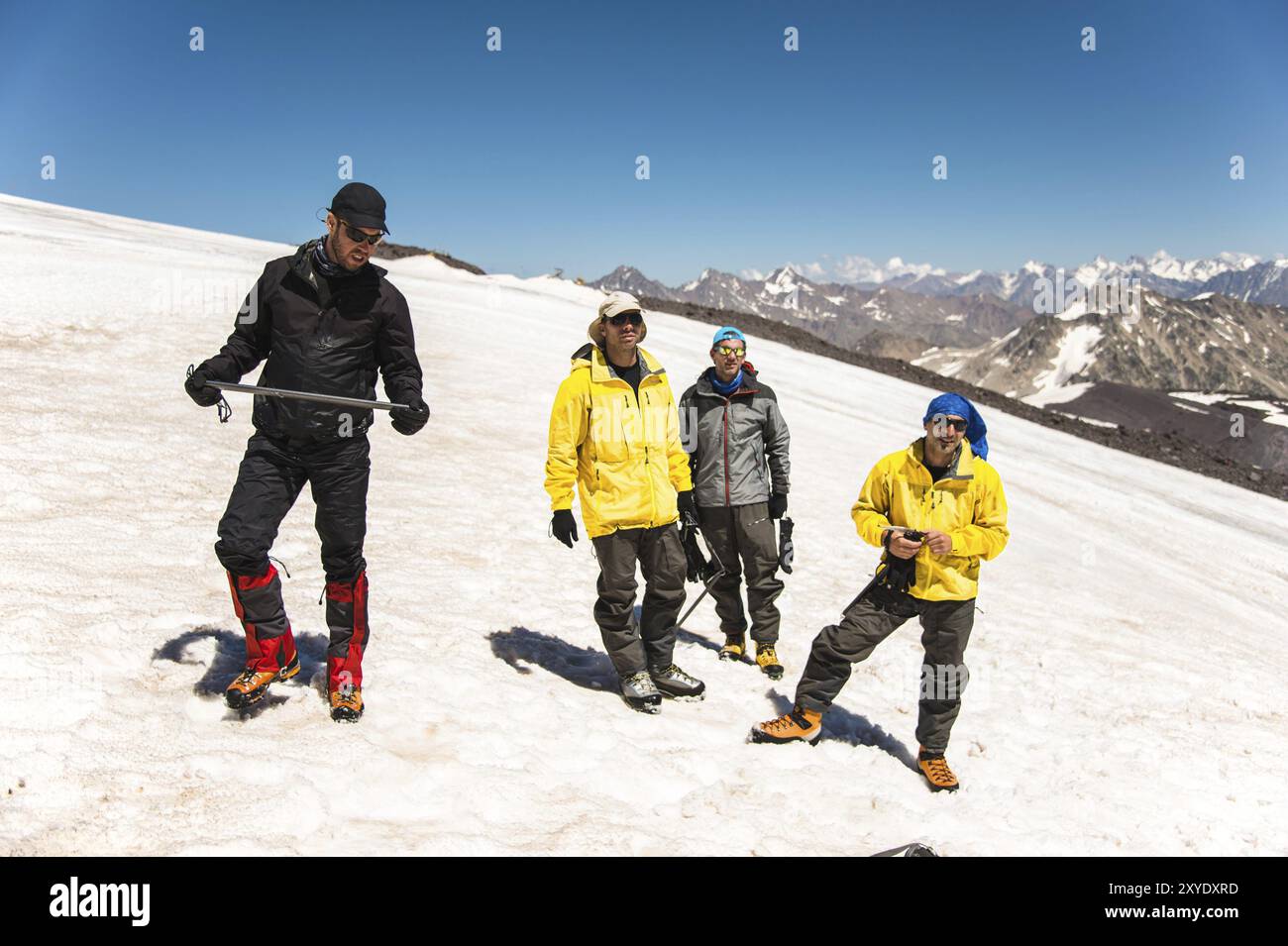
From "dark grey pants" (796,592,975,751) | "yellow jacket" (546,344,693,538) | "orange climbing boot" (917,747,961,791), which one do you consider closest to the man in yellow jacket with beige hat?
"yellow jacket" (546,344,693,538)

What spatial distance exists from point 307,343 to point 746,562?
460 cm

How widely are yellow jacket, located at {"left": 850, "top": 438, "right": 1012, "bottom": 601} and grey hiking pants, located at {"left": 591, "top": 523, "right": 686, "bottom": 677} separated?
1595 mm

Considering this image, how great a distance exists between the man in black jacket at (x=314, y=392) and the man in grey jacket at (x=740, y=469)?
3.22 m

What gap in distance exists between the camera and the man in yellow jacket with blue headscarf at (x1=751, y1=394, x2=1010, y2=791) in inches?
216

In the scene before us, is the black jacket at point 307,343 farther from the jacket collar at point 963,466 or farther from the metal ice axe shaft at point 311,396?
the jacket collar at point 963,466

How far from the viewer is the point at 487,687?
6.02 meters

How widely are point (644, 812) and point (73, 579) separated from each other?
5.20 meters

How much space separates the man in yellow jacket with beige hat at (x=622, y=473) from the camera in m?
5.87

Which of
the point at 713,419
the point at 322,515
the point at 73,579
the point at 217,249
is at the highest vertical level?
the point at 217,249

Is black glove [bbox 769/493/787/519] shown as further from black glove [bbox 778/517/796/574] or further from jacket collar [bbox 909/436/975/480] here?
jacket collar [bbox 909/436/975/480]

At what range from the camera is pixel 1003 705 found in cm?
767

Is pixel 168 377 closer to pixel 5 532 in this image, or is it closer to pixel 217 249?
pixel 5 532

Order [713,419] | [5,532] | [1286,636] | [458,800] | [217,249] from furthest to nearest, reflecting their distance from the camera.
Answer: [217,249] < [1286,636] < [713,419] < [5,532] < [458,800]
